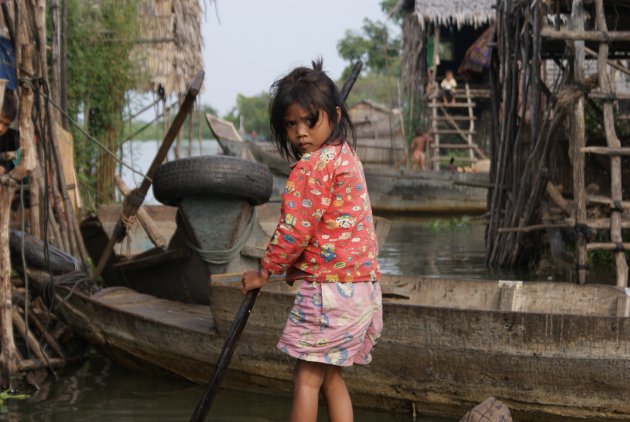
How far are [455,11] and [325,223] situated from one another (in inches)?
660

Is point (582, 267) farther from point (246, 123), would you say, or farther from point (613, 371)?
point (246, 123)

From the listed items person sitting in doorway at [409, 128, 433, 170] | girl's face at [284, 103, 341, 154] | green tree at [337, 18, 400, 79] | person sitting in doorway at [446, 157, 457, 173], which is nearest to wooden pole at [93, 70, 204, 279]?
girl's face at [284, 103, 341, 154]

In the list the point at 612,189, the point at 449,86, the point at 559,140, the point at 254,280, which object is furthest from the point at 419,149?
the point at 254,280

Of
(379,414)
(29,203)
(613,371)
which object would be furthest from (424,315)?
(29,203)

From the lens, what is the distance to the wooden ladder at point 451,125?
777 inches

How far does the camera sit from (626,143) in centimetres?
904

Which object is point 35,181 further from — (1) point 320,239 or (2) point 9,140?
(1) point 320,239

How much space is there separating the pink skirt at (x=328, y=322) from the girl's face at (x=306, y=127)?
496mm

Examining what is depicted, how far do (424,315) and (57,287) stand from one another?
2631 millimetres

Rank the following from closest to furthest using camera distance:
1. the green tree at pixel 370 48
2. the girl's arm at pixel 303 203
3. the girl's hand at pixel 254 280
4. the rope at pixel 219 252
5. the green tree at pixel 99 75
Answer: the girl's arm at pixel 303 203 < the girl's hand at pixel 254 280 < the rope at pixel 219 252 < the green tree at pixel 99 75 < the green tree at pixel 370 48

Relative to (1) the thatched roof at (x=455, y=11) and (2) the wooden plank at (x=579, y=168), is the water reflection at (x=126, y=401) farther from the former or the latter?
(1) the thatched roof at (x=455, y=11)

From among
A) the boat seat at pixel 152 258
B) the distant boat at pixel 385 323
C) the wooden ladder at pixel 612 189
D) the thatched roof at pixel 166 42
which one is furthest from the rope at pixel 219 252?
the thatched roof at pixel 166 42

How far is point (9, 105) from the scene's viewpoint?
565 cm

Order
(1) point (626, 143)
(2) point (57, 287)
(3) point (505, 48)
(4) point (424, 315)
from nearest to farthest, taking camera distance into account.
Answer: (4) point (424, 315) → (2) point (57, 287) → (1) point (626, 143) → (3) point (505, 48)
